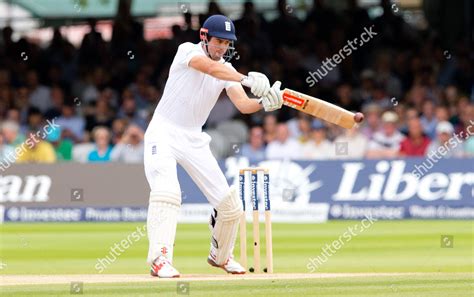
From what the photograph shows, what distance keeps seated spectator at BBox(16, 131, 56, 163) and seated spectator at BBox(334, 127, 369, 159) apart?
4.70 meters

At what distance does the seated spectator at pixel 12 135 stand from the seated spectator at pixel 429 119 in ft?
22.2

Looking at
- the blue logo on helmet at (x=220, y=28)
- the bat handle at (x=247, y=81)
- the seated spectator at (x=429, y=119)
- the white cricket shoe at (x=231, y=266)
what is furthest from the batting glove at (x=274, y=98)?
the seated spectator at (x=429, y=119)

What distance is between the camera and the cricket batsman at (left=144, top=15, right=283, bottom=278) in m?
9.99

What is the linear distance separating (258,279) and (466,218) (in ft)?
31.8

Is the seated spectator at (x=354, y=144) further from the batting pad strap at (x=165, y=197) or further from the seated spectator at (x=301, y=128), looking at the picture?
the batting pad strap at (x=165, y=197)

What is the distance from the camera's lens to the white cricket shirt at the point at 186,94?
1030 centimetres

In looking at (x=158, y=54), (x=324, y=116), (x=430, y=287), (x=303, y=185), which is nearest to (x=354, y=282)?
(x=430, y=287)

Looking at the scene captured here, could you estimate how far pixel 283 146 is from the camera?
19812 millimetres

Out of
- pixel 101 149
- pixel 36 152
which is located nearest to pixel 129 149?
pixel 101 149

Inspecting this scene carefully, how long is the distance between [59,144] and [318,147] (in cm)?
436

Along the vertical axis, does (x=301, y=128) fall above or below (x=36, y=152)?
above

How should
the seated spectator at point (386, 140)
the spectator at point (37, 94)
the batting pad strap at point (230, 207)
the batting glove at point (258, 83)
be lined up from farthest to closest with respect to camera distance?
the spectator at point (37, 94) < the seated spectator at point (386, 140) < the batting pad strap at point (230, 207) < the batting glove at point (258, 83)

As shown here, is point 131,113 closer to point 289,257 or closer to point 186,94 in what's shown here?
point 289,257

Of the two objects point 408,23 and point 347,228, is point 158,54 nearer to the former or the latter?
point 408,23
